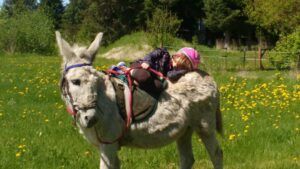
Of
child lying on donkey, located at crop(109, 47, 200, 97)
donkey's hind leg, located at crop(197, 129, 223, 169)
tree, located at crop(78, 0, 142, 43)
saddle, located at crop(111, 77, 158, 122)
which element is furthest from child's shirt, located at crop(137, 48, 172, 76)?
tree, located at crop(78, 0, 142, 43)

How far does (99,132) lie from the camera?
195 inches

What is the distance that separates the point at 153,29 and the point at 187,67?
26.8m

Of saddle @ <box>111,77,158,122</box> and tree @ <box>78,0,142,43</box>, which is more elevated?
tree @ <box>78,0,142,43</box>

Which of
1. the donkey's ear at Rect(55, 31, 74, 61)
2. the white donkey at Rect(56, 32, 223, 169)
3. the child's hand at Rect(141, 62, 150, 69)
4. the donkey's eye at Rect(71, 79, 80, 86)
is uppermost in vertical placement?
the donkey's ear at Rect(55, 31, 74, 61)

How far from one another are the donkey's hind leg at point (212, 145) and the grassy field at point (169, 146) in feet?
3.89

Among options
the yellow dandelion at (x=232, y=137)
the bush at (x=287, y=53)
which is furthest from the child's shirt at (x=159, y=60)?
the bush at (x=287, y=53)

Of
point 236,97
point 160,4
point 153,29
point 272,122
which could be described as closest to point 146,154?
point 272,122

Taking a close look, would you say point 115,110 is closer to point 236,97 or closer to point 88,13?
point 236,97

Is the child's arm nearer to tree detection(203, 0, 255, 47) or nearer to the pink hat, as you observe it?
the pink hat

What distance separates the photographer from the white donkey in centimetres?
457

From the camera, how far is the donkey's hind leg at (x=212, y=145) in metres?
5.85

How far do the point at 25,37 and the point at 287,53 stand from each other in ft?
76.2

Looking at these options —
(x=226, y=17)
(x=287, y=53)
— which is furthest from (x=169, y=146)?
(x=226, y=17)

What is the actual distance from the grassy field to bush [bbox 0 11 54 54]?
28.2 metres
